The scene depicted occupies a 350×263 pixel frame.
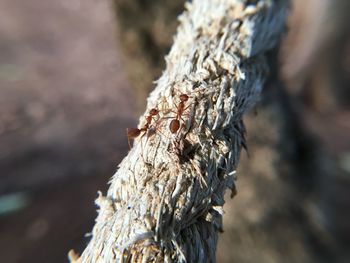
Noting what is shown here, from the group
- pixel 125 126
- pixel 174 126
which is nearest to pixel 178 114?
pixel 174 126

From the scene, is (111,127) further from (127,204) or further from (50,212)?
(127,204)

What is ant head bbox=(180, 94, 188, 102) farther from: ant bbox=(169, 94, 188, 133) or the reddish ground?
the reddish ground

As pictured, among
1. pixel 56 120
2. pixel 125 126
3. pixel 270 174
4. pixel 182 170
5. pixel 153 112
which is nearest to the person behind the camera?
pixel 182 170

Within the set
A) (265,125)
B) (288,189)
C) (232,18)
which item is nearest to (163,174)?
(232,18)

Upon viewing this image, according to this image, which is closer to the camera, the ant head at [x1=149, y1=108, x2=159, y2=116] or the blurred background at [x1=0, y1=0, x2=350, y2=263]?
the ant head at [x1=149, y1=108, x2=159, y2=116]

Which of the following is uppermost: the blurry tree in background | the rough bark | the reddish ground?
the reddish ground

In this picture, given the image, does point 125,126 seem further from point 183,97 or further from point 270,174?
point 183,97

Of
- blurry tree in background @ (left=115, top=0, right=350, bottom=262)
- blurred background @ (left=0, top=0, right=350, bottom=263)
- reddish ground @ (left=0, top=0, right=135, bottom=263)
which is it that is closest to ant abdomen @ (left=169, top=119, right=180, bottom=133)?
blurred background @ (left=0, top=0, right=350, bottom=263)

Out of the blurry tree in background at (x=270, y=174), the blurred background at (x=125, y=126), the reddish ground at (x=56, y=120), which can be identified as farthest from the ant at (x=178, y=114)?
the reddish ground at (x=56, y=120)
